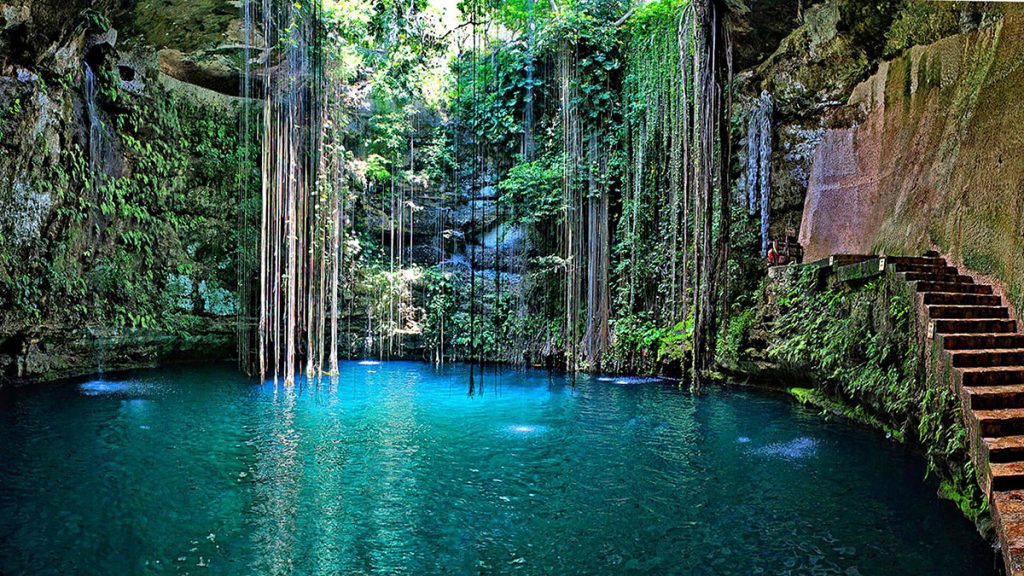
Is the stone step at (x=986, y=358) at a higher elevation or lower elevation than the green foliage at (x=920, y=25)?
lower

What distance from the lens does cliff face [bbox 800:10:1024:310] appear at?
5.33m

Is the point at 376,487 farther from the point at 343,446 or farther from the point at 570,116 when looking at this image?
the point at 570,116

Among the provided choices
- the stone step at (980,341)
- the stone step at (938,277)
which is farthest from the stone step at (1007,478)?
the stone step at (938,277)

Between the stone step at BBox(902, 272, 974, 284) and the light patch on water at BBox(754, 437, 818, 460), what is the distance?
1.76 m

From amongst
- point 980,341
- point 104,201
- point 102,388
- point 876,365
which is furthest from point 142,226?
point 980,341

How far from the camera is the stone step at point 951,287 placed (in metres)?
5.16

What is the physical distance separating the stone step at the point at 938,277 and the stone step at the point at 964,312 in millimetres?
475

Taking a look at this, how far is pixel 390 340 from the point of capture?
45.7ft

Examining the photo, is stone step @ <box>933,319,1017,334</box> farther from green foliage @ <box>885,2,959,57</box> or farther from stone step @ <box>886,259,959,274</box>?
green foliage @ <box>885,2,959,57</box>

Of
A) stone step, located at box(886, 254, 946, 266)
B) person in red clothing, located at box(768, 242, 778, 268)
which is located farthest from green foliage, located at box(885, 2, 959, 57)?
person in red clothing, located at box(768, 242, 778, 268)

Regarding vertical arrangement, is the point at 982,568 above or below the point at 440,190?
below

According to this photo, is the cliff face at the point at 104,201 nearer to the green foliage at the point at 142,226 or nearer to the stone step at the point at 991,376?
the green foliage at the point at 142,226

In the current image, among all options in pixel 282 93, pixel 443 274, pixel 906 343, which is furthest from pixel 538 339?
pixel 906 343

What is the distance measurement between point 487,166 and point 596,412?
8.71 metres
